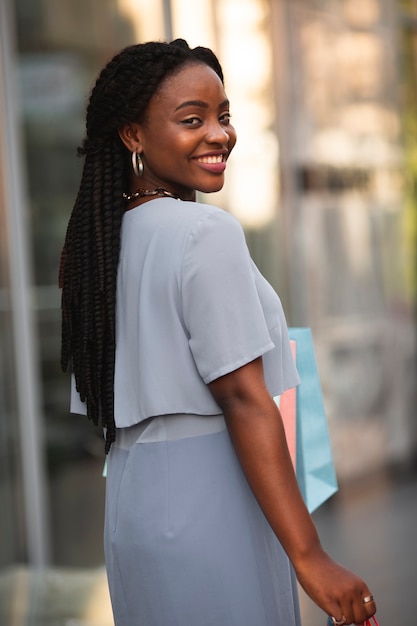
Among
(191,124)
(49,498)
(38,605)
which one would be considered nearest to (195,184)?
(191,124)

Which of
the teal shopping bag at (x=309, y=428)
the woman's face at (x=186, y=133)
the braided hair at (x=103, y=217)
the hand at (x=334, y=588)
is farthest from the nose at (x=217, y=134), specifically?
the hand at (x=334, y=588)

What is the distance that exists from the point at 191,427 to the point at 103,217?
445mm

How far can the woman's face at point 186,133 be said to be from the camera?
73.7 inches

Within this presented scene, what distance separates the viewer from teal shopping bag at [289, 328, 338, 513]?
7.47 ft

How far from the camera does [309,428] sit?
2.30m

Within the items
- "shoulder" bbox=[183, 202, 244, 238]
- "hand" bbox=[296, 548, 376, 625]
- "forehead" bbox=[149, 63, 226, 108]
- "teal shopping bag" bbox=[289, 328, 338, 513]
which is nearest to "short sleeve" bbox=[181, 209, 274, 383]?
"shoulder" bbox=[183, 202, 244, 238]

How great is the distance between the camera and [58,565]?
5500 mm

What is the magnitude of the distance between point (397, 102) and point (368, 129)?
458 mm

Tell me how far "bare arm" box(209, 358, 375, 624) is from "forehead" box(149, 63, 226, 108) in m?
0.51

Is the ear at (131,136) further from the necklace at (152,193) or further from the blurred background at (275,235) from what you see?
the blurred background at (275,235)

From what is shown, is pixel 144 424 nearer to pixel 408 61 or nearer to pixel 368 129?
pixel 368 129

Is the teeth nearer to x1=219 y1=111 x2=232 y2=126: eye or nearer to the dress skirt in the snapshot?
x1=219 y1=111 x2=232 y2=126: eye

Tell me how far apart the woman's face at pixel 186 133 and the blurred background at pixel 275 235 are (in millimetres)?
2680

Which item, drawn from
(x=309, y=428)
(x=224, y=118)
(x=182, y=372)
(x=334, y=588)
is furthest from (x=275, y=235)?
(x=334, y=588)
